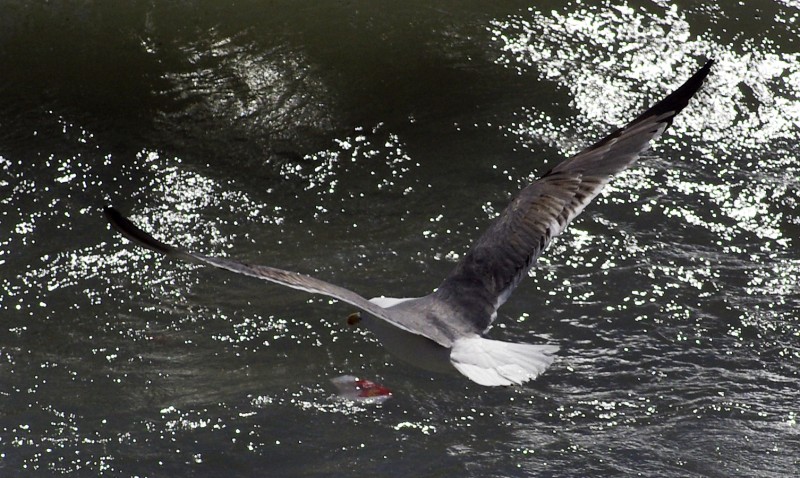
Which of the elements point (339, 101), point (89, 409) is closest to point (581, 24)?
point (339, 101)

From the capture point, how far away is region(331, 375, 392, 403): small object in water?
12.6 ft

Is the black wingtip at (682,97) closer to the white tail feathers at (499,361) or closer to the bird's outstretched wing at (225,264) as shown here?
the white tail feathers at (499,361)

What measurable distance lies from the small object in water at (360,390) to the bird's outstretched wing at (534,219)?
423 millimetres

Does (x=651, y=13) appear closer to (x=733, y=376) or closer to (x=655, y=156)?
(x=655, y=156)

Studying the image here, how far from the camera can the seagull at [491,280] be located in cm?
311

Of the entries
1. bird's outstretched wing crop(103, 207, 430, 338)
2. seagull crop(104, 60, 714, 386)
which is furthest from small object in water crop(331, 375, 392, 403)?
bird's outstretched wing crop(103, 207, 430, 338)

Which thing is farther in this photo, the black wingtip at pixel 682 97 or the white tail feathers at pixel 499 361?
the black wingtip at pixel 682 97

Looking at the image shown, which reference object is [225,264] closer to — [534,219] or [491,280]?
[491,280]

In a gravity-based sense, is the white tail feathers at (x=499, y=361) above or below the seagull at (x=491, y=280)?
below

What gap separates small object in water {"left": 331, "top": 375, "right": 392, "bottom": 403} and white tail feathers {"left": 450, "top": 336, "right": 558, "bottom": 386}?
585 mm

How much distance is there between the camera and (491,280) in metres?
3.78

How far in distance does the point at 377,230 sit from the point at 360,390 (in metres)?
1.27

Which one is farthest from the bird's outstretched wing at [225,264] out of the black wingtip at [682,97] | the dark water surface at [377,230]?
the black wingtip at [682,97]

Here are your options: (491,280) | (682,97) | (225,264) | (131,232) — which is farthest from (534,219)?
(131,232)
